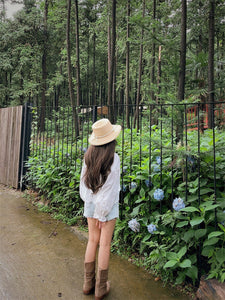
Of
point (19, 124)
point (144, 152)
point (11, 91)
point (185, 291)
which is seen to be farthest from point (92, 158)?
point (11, 91)

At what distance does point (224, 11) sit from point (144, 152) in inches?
285

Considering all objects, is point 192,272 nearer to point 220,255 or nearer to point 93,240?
point 220,255

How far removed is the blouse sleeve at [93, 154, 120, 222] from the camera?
1931 mm

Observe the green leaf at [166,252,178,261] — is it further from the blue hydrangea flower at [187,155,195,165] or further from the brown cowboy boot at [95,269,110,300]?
the blue hydrangea flower at [187,155,195,165]

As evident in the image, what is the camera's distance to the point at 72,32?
17.6 metres

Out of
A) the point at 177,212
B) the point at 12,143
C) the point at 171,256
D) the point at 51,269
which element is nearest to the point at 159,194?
the point at 177,212

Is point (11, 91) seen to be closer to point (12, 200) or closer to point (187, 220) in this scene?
point (12, 200)

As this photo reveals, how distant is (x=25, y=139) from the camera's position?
522cm

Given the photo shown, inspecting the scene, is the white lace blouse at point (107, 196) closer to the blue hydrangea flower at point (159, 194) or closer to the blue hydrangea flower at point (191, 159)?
the blue hydrangea flower at point (159, 194)

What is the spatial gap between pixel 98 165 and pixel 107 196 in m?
0.27

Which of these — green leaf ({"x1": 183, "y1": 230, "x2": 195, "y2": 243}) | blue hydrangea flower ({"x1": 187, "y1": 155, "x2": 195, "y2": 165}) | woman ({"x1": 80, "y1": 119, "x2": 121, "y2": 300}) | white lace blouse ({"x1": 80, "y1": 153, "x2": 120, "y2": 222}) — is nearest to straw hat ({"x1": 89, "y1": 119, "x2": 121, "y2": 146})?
woman ({"x1": 80, "y1": 119, "x2": 121, "y2": 300})

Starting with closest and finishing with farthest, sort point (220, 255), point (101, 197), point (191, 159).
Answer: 1. point (220, 255)
2. point (101, 197)
3. point (191, 159)

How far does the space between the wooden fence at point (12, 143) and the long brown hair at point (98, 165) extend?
11.9ft

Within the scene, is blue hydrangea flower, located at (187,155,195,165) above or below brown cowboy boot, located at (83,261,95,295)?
above
